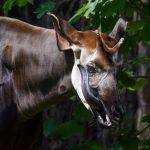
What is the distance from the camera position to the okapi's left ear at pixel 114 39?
2980 millimetres

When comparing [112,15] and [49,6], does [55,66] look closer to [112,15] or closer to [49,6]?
[112,15]

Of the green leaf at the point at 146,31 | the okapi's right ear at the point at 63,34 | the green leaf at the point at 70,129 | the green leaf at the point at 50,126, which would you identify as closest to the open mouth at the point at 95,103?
the okapi's right ear at the point at 63,34

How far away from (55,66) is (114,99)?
0.34 metres

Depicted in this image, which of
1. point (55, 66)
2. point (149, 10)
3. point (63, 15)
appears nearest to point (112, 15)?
point (149, 10)

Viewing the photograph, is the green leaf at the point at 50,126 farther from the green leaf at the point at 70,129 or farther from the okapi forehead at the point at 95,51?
the okapi forehead at the point at 95,51

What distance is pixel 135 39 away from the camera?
3.67m

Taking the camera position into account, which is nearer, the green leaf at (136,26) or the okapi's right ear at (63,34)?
the okapi's right ear at (63,34)

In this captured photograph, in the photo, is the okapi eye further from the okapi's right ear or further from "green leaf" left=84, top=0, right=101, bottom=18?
"green leaf" left=84, top=0, right=101, bottom=18

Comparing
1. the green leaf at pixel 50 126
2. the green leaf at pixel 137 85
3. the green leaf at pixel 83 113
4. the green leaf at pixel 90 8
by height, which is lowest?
the green leaf at pixel 50 126

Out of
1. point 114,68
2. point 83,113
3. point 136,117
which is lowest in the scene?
point 136,117

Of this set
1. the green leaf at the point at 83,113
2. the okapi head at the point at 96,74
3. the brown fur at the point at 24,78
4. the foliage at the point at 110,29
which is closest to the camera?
the okapi head at the point at 96,74

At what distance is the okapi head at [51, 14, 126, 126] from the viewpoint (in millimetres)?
2951

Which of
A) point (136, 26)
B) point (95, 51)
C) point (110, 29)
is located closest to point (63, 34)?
point (95, 51)

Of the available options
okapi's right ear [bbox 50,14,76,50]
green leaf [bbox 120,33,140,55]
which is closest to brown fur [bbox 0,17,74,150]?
okapi's right ear [bbox 50,14,76,50]
